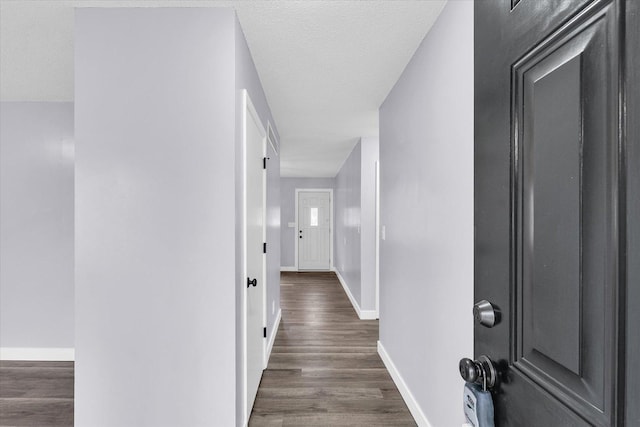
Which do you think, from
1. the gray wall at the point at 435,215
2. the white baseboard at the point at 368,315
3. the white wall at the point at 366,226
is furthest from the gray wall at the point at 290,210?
the gray wall at the point at 435,215

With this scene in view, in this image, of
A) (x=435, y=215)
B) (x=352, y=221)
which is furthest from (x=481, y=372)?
(x=352, y=221)

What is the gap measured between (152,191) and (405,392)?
2091 mm

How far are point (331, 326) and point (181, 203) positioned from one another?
2879mm

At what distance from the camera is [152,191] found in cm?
179

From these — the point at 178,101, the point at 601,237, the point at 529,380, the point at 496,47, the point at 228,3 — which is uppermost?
the point at 228,3

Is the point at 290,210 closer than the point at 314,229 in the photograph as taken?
Yes

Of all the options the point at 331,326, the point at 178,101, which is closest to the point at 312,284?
the point at 331,326

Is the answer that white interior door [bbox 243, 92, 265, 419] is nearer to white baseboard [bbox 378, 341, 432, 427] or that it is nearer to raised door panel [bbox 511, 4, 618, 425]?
white baseboard [bbox 378, 341, 432, 427]

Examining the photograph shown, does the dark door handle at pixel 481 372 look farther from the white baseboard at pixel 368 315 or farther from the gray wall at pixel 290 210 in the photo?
the gray wall at pixel 290 210

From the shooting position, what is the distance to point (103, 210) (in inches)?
70.6

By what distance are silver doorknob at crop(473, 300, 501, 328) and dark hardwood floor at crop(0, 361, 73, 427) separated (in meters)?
2.68

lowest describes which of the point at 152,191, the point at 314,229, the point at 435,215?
the point at 314,229

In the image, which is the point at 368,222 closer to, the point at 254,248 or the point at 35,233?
the point at 254,248

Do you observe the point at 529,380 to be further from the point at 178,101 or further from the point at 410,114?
the point at 410,114
